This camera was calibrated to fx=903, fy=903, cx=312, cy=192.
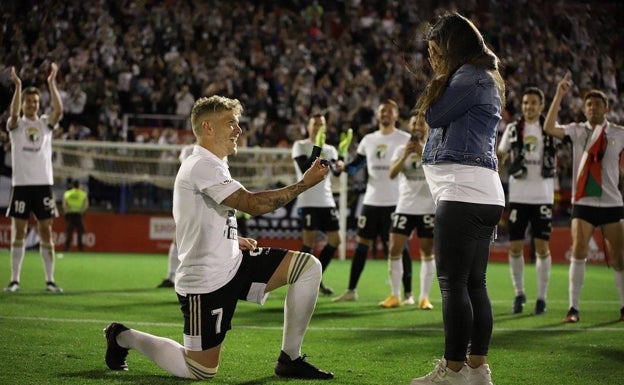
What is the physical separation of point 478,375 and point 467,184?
118 centimetres

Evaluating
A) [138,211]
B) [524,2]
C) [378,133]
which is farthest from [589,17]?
[378,133]

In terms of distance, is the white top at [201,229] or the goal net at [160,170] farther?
the goal net at [160,170]

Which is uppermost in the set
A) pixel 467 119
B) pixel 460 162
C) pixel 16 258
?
pixel 467 119

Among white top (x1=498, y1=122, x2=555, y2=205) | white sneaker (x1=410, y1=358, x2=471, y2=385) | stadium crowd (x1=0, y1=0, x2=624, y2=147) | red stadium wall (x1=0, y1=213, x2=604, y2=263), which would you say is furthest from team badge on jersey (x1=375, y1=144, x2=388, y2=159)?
stadium crowd (x1=0, y1=0, x2=624, y2=147)

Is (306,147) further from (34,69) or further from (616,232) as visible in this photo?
(34,69)

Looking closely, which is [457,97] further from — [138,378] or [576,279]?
[576,279]

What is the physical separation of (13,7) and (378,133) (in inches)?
537

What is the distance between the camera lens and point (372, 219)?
1212 cm

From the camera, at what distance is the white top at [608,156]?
989cm

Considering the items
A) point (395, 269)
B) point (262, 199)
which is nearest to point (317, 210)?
point (395, 269)

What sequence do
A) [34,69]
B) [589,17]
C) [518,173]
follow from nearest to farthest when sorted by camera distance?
[518,173]
[34,69]
[589,17]

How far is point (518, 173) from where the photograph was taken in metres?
10.9

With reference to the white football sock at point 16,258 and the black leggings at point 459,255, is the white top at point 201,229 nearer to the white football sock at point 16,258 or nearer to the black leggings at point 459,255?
the black leggings at point 459,255

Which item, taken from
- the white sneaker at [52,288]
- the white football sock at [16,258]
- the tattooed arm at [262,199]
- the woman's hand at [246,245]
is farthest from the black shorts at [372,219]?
the tattooed arm at [262,199]
